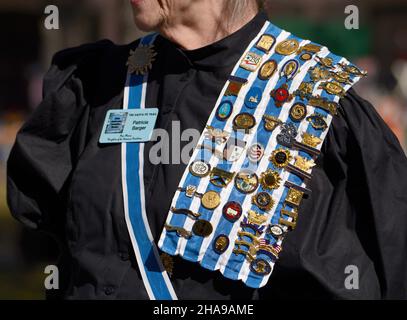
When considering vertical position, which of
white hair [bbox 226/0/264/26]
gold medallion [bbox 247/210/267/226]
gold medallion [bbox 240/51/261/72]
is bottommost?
gold medallion [bbox 247/210/267/226]

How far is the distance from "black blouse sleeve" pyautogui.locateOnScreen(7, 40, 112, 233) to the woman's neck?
0.37m

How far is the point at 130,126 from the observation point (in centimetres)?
245

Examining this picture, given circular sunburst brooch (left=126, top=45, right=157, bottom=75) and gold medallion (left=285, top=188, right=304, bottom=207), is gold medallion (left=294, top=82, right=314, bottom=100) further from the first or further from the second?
circular sunburst brooch (left=126, top=45, right=157, bottom=75)

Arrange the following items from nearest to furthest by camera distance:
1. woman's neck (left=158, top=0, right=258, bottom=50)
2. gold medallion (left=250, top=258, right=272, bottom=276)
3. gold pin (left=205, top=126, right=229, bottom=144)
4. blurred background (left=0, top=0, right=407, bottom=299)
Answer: gold medallion (left=250, top=258, right=272, bottom=276), gold pin (left=205, top=126, right=229, bottom=144), woman's neck (left=158, top=0, right=258, bottom=50), blurred background (left=0, top=0, right=407, bottom=299)

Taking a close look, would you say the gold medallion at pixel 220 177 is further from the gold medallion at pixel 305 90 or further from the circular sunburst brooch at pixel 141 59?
the circular sunburst brooch at pixel 141 59

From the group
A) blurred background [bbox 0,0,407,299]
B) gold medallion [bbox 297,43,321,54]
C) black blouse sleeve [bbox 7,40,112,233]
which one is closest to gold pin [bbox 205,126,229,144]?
gold medallion [bbox 297,43,321,54]

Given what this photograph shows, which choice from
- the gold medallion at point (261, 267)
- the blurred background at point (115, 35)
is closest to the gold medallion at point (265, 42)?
the gold medallion at point (261, 267)

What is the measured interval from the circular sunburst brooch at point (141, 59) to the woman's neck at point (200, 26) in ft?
0.40

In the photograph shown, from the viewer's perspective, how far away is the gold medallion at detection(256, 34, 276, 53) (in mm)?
2439

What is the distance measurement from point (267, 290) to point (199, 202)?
305mm

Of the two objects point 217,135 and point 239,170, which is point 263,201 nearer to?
point 239,170

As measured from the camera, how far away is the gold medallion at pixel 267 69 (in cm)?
239

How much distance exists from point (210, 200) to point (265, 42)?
503mm

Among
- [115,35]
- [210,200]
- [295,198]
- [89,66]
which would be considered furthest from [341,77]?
[115,35]
